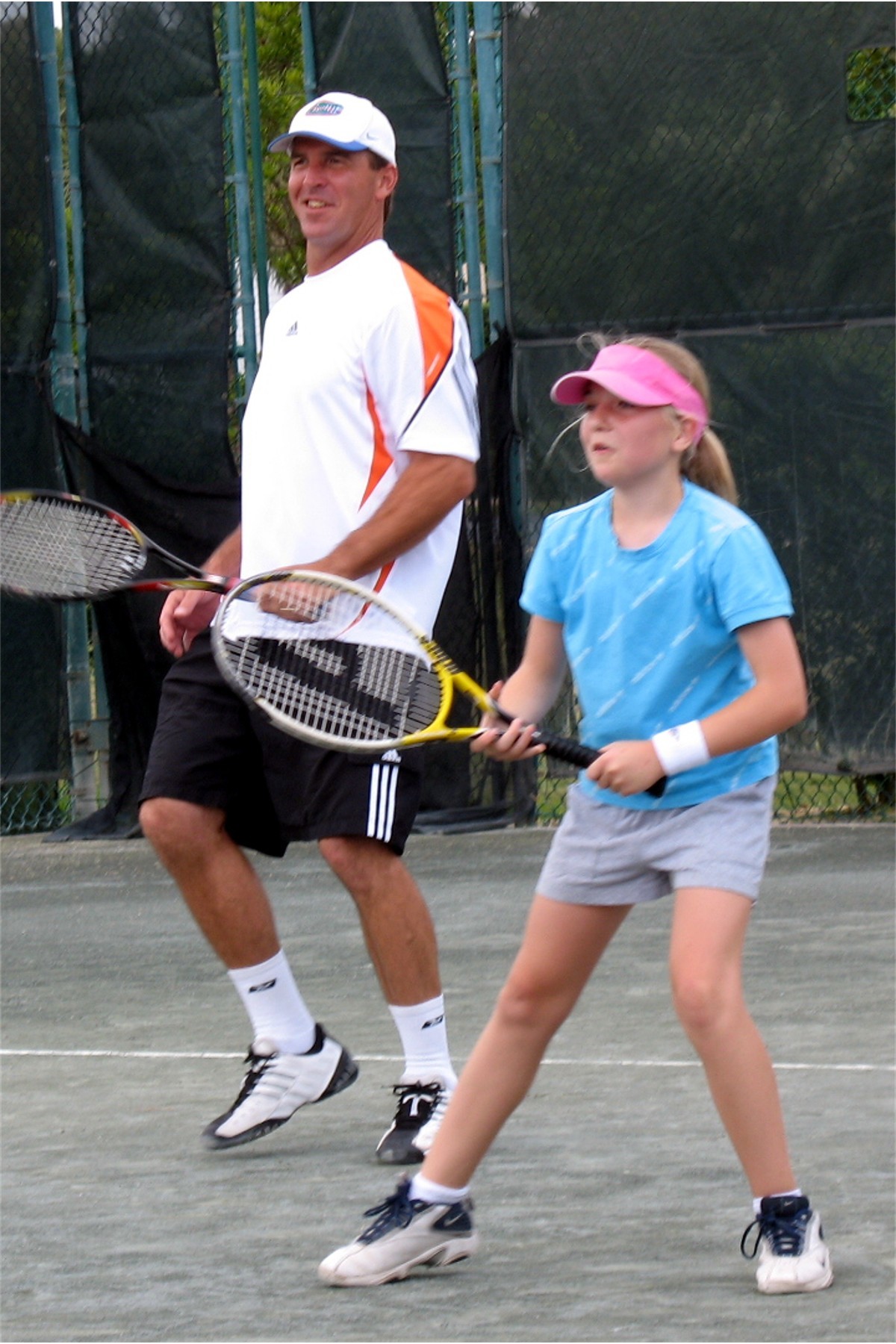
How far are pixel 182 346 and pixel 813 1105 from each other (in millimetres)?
5455

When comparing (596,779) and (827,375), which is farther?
(827,375)

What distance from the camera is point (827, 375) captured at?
768 cm

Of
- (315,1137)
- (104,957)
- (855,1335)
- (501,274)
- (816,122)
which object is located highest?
(816,122)

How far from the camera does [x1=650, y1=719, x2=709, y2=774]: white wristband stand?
270cm

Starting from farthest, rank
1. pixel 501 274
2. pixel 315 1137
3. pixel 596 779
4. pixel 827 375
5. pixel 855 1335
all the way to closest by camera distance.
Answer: pixel 501 274 < pixel 827 375 < pixel 315 1137 < pixel 596 779 < pixel 855 1335

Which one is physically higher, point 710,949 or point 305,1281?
point 710,949

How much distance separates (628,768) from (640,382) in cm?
55

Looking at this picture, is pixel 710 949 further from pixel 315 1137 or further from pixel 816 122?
pixel 816 122

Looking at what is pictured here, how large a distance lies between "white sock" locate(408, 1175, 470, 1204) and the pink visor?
1.10m

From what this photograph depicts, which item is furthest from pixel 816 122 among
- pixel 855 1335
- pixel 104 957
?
pixel 855 1335

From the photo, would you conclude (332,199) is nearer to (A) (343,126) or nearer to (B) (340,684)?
(A) (343,126)

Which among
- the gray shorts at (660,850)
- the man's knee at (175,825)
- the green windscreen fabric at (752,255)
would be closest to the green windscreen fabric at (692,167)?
the green windscreen fabric at (752,255)

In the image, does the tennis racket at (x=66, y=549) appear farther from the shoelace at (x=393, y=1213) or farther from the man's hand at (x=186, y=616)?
the shoelace at (x=393, y=1213)

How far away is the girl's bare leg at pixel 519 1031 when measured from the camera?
2.83 meters
